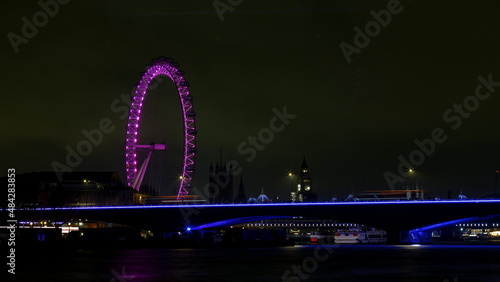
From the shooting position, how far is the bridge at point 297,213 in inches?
4948

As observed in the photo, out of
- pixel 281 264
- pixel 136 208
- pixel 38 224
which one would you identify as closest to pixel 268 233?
pixel 136 208

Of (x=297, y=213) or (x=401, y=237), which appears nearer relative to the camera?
(x=297, y=213)

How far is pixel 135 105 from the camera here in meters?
135

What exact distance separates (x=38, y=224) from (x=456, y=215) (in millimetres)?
91374

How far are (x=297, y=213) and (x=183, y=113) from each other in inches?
1131

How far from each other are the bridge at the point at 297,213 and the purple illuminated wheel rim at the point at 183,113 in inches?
218

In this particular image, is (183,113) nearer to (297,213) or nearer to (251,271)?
(297,213)

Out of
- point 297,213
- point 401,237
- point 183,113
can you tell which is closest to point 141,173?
point 183,113

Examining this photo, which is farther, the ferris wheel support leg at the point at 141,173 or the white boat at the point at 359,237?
the white boat at the point at 359,237

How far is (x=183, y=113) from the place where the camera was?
5251 inches

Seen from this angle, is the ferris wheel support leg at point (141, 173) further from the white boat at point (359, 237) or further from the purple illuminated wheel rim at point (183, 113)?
the white boat at point (359, 237)

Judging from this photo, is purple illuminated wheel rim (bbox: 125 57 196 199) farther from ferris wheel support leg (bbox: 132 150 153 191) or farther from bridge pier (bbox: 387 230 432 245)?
bridge pier (bbox: 387 230 432 245)

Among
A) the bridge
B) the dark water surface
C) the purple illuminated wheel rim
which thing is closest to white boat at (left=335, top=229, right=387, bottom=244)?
the bridge

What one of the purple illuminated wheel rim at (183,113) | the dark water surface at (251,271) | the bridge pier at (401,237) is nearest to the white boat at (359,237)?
the bridge pier at (401,237)
